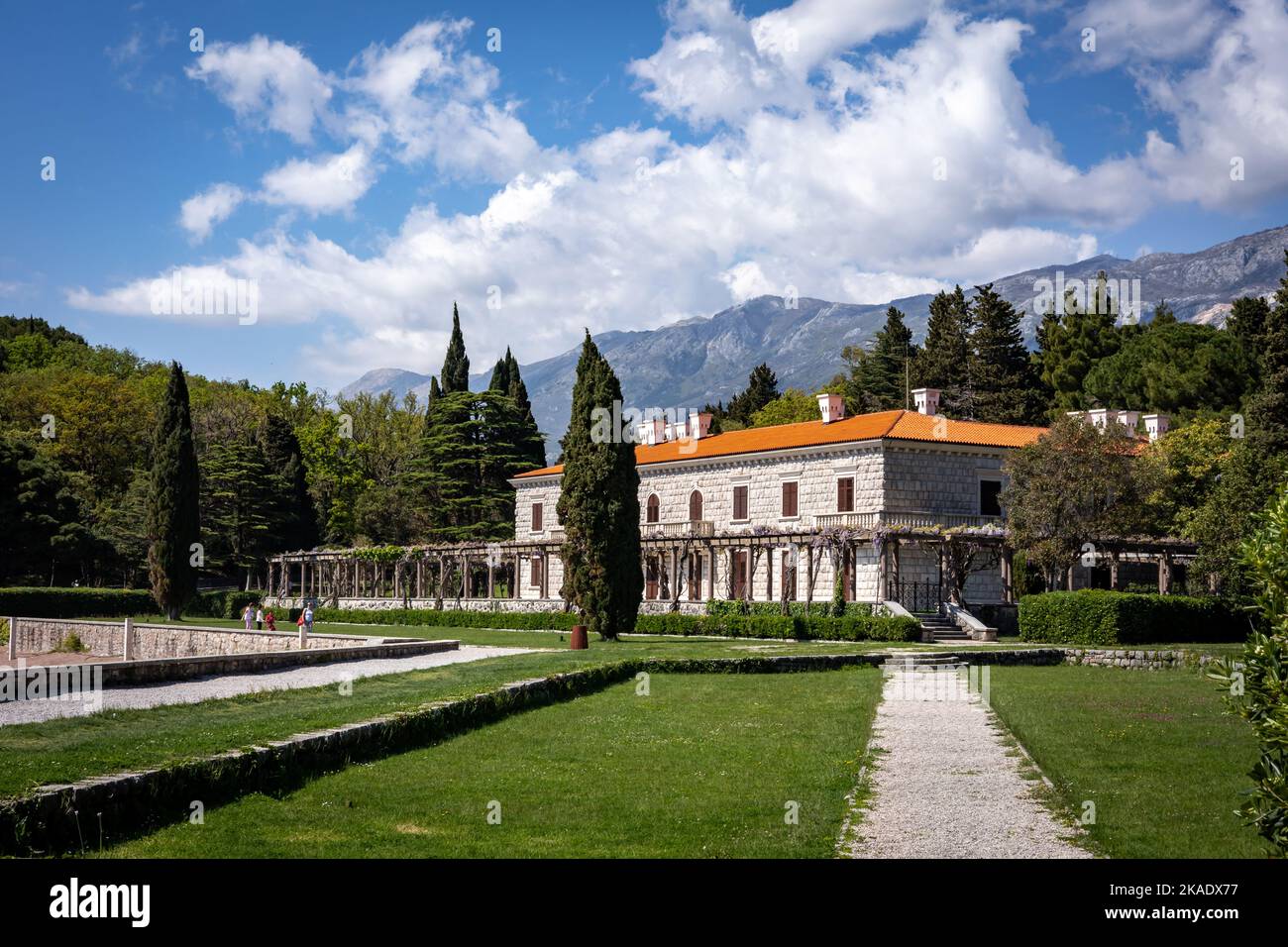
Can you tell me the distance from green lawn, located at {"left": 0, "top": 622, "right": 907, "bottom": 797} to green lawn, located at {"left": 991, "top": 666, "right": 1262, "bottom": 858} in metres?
7.15

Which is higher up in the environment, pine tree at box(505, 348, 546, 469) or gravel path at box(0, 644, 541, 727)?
pine tree at box(505, 348, 546, 469)

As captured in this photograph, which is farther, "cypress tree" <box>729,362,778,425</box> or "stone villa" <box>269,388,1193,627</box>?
"cypress tree" <box>729,362,778,425</box>

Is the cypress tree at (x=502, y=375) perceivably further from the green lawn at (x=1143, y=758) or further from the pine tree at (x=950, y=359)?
the green lawn at (x=1143, y=758)

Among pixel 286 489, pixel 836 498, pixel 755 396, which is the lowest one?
pixel 836 498

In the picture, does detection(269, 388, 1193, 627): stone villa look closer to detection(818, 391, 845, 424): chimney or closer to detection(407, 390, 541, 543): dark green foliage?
detection(818, 391, 845, 424): chimney

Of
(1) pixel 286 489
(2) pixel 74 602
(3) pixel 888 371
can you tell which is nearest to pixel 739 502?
(2) pixel 74 602

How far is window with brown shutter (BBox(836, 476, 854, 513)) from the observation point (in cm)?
4400

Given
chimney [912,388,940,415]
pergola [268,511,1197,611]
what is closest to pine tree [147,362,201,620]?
pergola [268,511,1197,611]

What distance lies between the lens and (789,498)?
153 feet

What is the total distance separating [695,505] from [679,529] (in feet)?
5.40

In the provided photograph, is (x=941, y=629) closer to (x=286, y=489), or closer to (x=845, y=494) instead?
(x=845, y=494)
